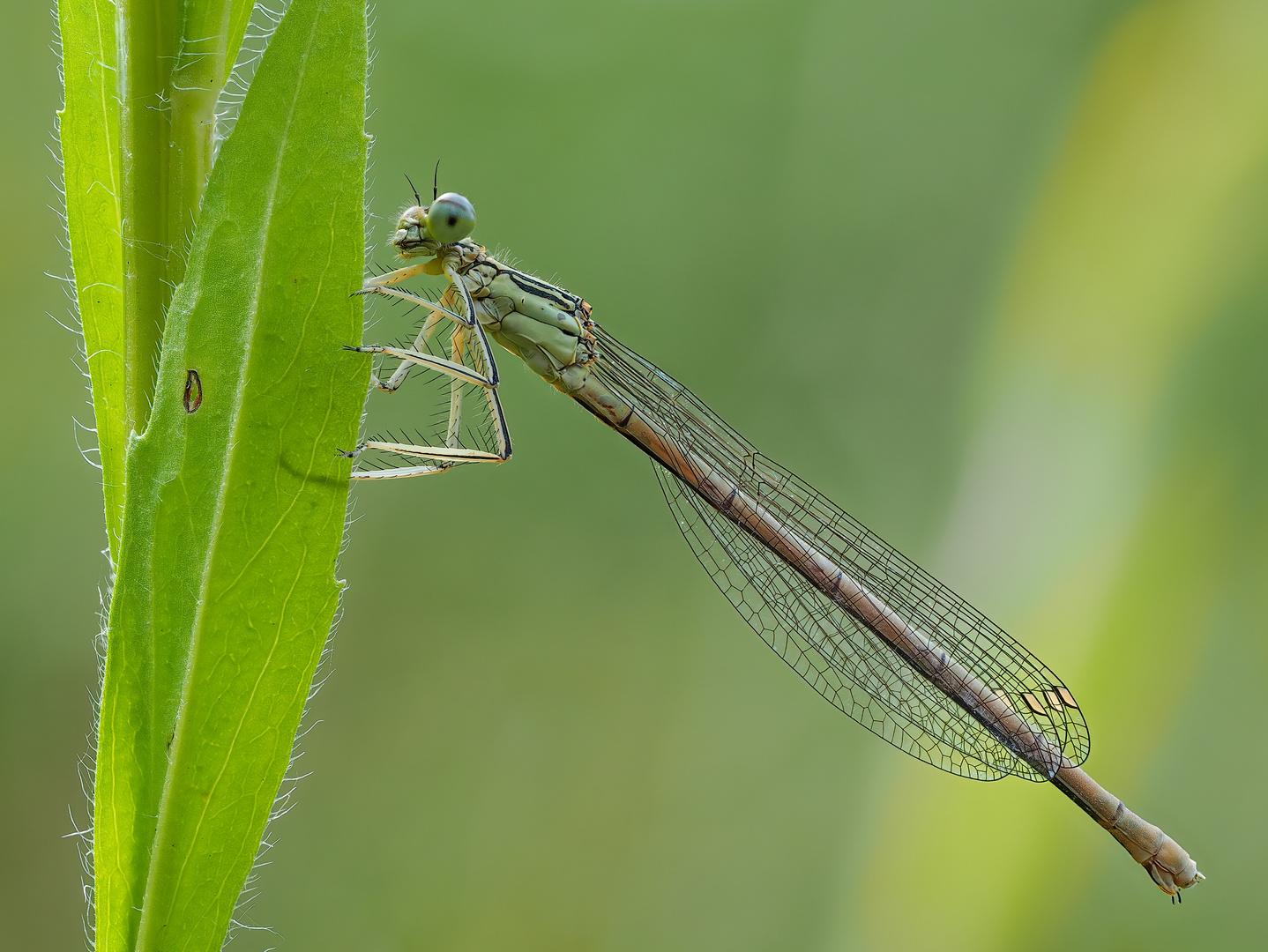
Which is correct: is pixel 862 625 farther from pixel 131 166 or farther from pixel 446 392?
pixel 131 166

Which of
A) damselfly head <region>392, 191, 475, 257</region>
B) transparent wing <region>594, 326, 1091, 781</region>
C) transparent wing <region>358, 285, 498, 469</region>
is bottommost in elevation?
transparent wing <region>594, 326, 1091, 781</region>

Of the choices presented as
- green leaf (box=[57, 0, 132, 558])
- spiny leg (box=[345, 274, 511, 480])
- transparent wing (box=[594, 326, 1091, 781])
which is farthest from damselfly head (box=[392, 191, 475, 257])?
green leaf (box=[57, 0, 132, 558])

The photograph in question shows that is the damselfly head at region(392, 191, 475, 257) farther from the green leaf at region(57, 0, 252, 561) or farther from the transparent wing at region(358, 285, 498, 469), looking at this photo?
the green leaf at region(57, 0, 252, 561)

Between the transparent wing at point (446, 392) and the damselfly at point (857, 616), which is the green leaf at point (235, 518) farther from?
the damselfly at point (857, 616)

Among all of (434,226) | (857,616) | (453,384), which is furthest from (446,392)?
(857,616)

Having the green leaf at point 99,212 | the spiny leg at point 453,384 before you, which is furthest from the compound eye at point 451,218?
the green leaf at point 99,212

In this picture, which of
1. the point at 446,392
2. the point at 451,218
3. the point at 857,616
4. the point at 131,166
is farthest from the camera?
the point at 857,616

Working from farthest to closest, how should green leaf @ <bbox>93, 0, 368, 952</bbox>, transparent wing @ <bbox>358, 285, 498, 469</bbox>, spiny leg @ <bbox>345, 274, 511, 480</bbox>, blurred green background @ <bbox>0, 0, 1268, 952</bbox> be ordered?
blurred green background @ <bbox>0, 0, 1268, 952</bbox> < transparent wing @ <bbox>358, 285, 498, 469</bbox> < spiny leg @ <bbox>345, 274, 511, 480</bbox> < green leaf @ <bbox>93, 0, 368, 952</bbox>
